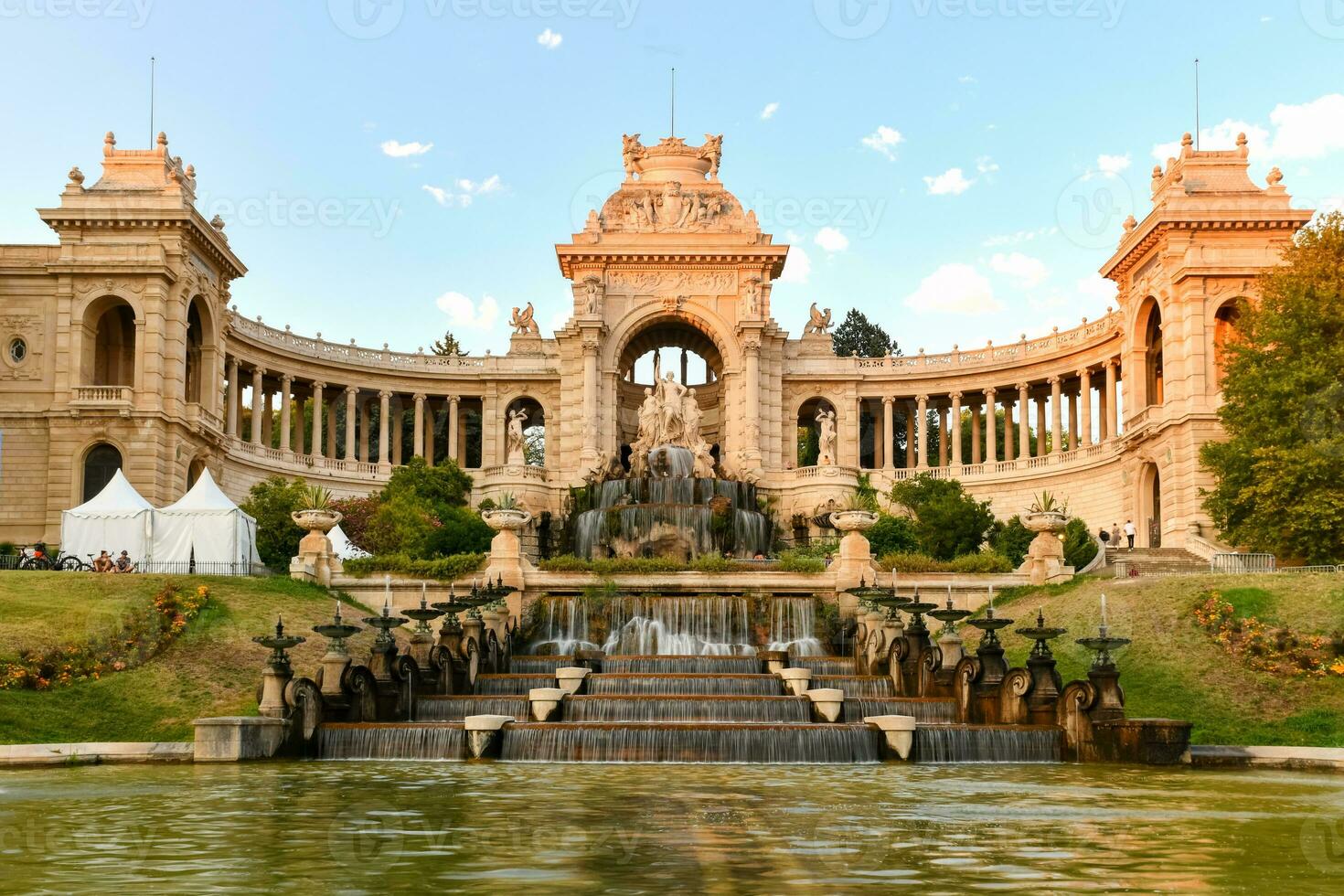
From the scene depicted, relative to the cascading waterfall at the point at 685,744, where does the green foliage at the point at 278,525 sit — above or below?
above

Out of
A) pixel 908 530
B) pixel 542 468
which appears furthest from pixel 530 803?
pixel 542 468

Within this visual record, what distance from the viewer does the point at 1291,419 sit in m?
45.8

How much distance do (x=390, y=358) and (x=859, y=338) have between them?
4161cm

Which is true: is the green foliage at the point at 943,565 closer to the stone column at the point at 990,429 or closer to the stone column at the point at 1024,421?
the stone column at the point at 1024,421

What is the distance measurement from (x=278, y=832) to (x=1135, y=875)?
830cm

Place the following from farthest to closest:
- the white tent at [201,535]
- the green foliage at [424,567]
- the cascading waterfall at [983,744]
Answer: the white tent at [201,535], the green foliage at [424,567], the cascading waterfall at [983,744]

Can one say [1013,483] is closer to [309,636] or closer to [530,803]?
[309,636]

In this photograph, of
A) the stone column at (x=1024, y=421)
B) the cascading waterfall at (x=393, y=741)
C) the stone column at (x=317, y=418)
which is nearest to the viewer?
the cascading waterfall at (x=393, y=741)

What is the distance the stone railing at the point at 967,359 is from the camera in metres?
76.0

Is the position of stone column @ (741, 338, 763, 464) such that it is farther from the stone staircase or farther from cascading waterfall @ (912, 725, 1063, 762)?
cascading waterfall @ (912, 725, 1063, 762)

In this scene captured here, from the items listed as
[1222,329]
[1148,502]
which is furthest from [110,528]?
[1222,329]

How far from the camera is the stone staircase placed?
49969mm

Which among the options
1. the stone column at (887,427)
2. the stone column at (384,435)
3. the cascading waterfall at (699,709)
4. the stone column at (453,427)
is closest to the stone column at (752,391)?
the stone column at (887,427)

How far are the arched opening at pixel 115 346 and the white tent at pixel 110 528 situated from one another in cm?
1619
